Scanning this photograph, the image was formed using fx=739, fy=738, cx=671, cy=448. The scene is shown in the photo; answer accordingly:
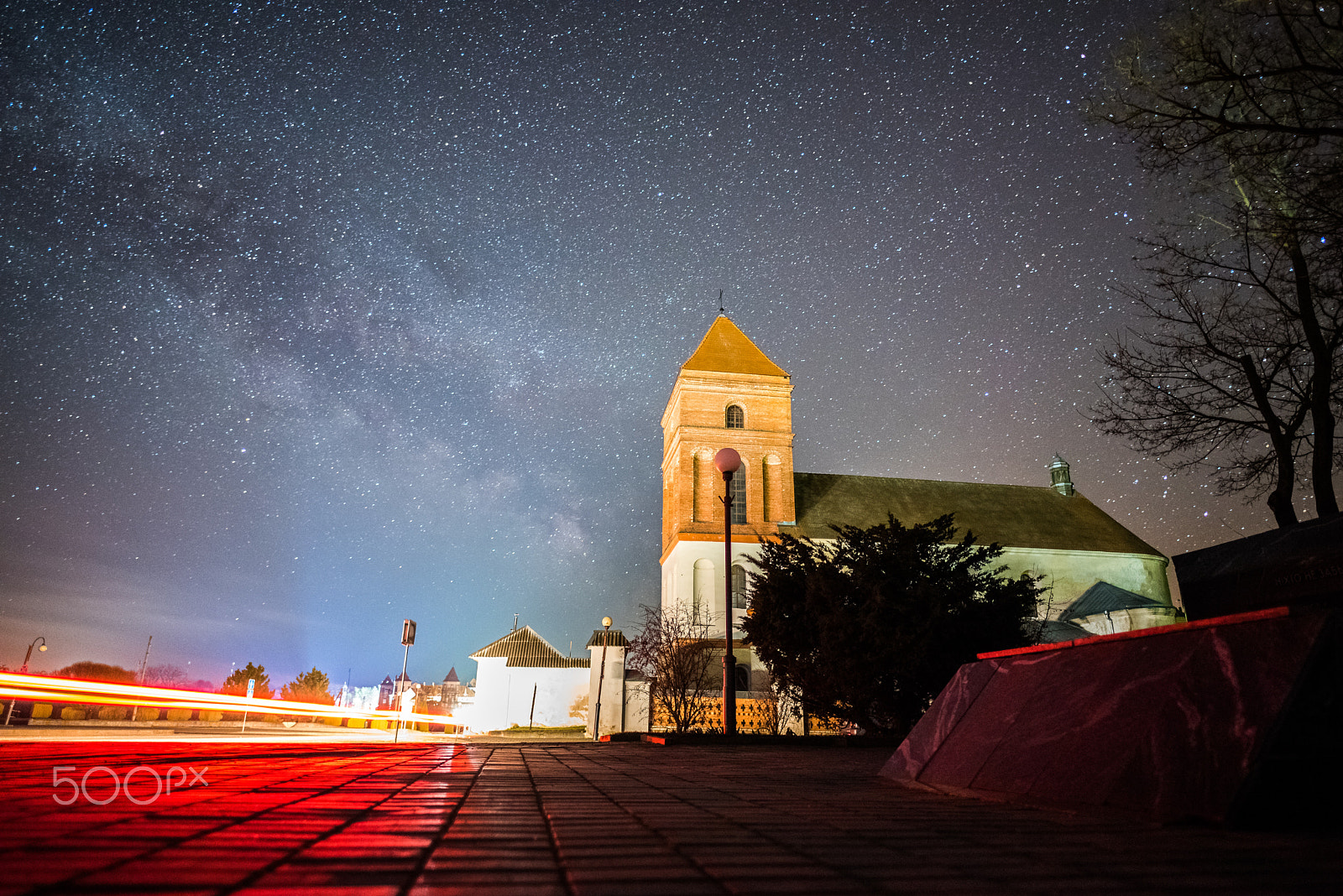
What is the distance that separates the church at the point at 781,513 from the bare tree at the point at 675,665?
3566mm

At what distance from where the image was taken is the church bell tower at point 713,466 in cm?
3822

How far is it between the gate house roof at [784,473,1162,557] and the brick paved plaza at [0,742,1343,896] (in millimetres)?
36339

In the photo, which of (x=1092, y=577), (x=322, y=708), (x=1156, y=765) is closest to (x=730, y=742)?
(x=322, y=708)

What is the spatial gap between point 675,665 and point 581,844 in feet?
82.9

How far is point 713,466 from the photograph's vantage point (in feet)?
134

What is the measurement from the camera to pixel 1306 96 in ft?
27.2

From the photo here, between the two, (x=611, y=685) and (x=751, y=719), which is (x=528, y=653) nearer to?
(x=611, y=685)

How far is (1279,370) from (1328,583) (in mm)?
6493

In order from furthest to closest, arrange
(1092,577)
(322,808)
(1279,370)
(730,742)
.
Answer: (1092,577)
(1279,370)
(730,742)
(322,808)

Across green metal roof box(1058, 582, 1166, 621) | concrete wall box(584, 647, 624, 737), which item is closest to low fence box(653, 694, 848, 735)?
concrete wall box(584, 647, 624, 737)

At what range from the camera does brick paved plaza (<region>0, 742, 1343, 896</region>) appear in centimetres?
172

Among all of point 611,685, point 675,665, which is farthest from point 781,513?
point 675,665

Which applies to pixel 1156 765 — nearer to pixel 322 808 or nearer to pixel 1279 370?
pixel 322 808

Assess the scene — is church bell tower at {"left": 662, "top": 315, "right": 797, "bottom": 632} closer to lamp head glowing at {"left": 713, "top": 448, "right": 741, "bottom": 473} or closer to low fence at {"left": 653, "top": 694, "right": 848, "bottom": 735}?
low fence at {"left": 653, "top": 694, "right": 848, "bottom": 735}
